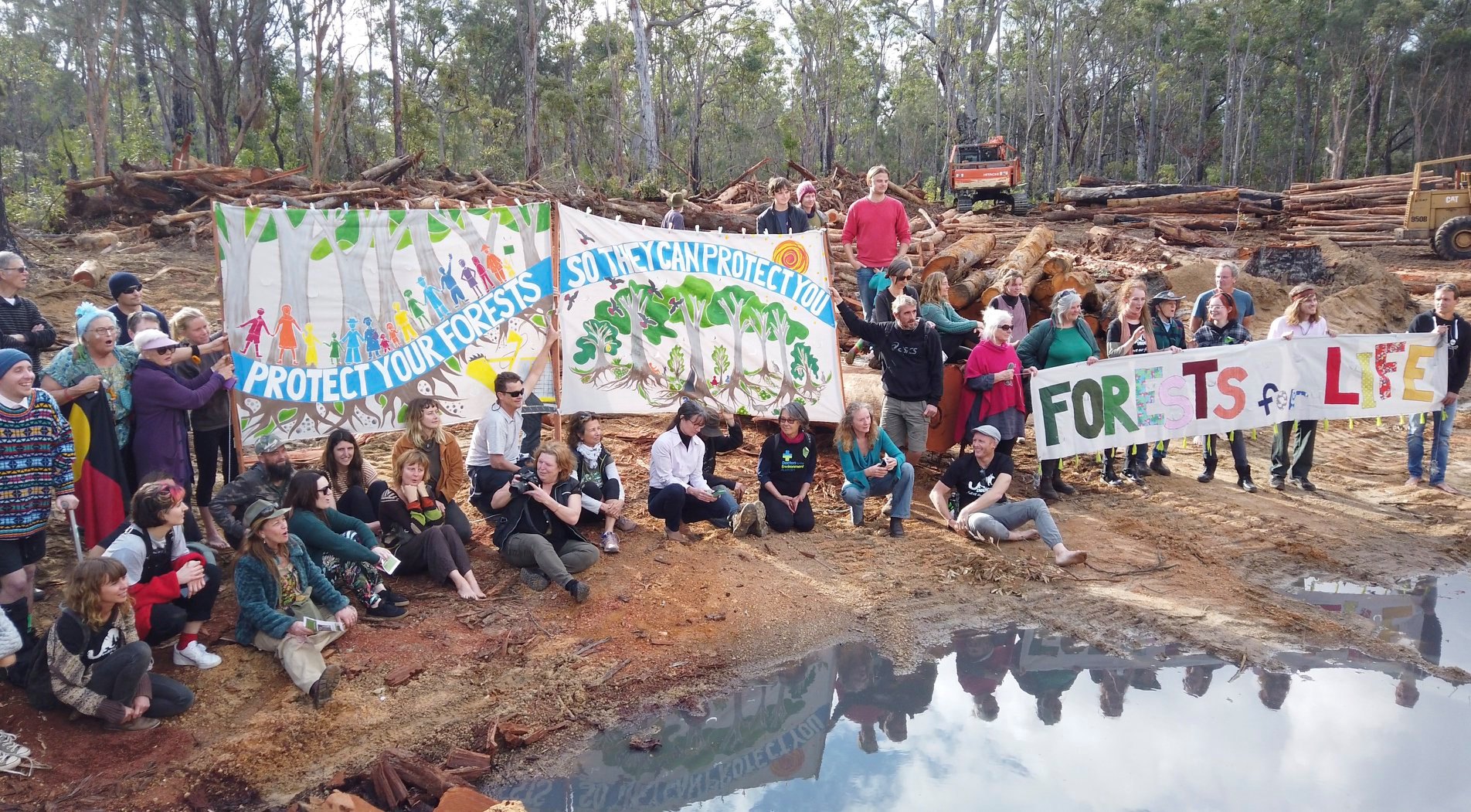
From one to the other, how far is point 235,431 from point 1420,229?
2365cm

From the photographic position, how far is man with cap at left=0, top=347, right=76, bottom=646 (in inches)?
185

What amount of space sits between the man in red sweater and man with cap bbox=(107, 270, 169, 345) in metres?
5.70

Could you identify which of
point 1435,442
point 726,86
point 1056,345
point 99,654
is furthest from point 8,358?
→ point 726,86

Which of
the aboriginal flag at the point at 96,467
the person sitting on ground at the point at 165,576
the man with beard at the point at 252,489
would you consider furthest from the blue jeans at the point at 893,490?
the aboriginal flag at the point at 96,467

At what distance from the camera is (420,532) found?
601 centimetres

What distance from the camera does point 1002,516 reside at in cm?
702

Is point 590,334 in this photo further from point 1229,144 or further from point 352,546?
point 1229,144

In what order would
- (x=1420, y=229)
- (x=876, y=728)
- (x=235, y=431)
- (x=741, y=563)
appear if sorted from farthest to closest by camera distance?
(x=1420, y=229), (x=741, y=563), (x=235, y=431), (x=876, y=728)

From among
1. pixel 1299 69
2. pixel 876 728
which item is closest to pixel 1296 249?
pixel 876 728

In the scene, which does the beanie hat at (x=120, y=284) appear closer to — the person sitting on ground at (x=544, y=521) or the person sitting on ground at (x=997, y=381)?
the person sitting on ground at (x=544, y=521)

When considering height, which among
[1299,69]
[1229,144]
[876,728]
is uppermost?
[1299,69]

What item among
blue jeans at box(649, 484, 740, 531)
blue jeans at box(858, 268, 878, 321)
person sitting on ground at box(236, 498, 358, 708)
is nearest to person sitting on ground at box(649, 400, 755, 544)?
blue jeans at box(649, 484, 740, 531)

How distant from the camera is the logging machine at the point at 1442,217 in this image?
64.7ft

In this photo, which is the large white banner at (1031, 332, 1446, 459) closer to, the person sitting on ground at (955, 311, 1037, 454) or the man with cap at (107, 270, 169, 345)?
the person sitting on ground at (955, 311, 1037, 454)
